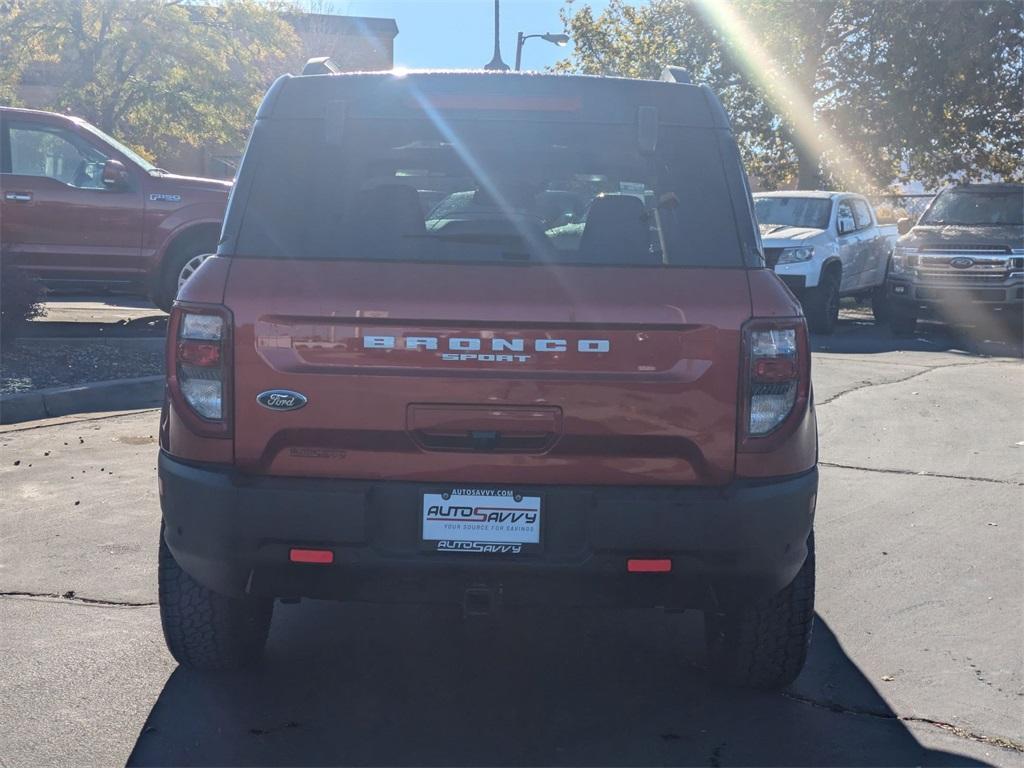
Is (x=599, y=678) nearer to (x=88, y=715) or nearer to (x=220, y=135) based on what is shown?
(x=88, y=715)

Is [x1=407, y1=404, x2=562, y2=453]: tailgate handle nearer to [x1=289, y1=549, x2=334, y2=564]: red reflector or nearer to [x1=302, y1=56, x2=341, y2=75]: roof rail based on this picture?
[x1=289, y1=549, x2=334, y2=564]: red reflector

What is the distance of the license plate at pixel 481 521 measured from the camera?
351cm

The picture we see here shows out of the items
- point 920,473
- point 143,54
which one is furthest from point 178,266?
point 143,54

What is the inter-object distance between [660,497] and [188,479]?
131 cm

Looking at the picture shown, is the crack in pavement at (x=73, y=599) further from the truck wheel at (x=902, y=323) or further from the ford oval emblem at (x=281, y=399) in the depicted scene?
the truck wheel at (x=902, y=323)

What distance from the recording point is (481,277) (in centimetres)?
358

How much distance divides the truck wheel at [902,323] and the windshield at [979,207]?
1.50m

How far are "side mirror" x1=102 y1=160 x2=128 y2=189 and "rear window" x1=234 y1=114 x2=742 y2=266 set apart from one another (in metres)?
8.29

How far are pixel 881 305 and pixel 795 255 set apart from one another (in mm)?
2203

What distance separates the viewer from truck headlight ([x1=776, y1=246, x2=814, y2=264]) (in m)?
15.9

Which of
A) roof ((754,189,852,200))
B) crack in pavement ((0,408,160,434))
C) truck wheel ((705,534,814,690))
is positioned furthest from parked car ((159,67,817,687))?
roof ((754,189,852,200))

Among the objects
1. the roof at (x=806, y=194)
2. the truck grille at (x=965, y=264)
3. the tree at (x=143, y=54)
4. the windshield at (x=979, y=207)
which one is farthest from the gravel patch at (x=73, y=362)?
the tree at (x=143, y=54)

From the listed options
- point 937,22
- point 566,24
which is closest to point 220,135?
point 566,24

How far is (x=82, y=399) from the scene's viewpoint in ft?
30.7
